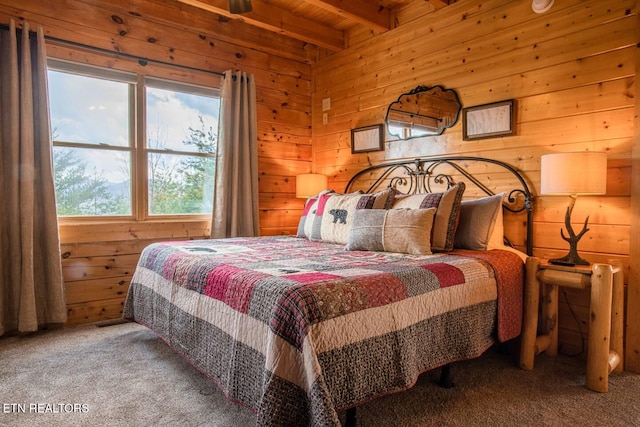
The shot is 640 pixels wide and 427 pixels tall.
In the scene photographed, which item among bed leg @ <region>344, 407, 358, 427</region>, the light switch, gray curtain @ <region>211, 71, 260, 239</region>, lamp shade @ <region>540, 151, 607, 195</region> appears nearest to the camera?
bed leg @ <region>344, 407, 358, 427</region>

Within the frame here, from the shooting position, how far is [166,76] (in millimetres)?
3445

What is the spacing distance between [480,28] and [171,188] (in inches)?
108

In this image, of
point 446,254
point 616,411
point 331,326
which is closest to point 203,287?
point 331,326

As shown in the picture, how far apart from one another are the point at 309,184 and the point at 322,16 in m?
1.57

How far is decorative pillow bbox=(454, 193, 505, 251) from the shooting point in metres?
2.43

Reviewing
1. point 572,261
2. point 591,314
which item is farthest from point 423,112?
Result: point 591,314

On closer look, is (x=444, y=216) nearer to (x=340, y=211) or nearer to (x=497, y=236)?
(x=497, y=236)

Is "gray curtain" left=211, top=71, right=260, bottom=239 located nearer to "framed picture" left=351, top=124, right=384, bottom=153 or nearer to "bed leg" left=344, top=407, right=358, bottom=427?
"framed picture" left=351, top=124, right=384, bottom=153

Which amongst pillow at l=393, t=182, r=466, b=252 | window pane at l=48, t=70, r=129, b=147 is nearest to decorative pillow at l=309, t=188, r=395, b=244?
pillow at l=393, t=182, r=466, b=252

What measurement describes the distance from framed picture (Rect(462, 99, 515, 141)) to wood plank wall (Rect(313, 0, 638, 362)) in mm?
52

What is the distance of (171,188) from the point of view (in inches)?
A: 139

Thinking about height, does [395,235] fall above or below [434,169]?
below

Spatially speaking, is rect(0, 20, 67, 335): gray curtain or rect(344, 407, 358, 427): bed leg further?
rect(0, 20, 67, 335): gray curtain

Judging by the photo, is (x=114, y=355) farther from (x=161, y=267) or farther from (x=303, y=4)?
(x=303, y=4)
